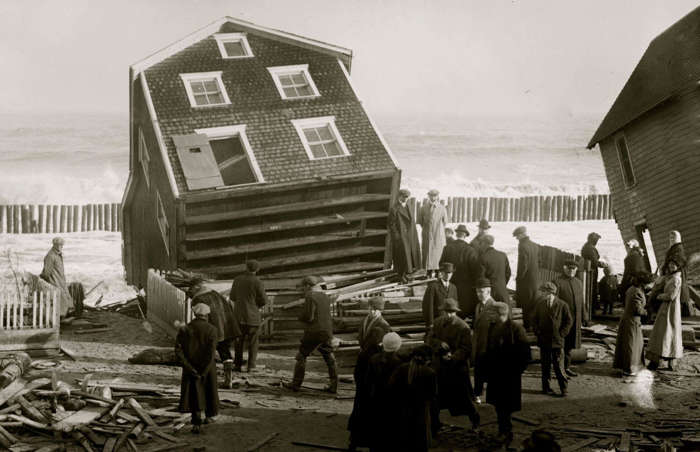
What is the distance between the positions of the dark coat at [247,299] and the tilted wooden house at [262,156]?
253 inches

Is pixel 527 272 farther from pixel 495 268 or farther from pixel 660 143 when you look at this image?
pixel 660 143

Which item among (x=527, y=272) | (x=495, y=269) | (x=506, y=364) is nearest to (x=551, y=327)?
(x=506, y=364)

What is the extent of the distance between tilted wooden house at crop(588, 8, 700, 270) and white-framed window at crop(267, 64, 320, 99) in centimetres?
1068

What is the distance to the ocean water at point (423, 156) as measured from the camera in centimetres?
7150

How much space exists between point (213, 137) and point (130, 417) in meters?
12.0

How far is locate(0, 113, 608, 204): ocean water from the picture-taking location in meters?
71.5

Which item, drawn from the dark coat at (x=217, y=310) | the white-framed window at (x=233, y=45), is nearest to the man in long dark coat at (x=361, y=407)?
the dark coat at (x=217, y=310)

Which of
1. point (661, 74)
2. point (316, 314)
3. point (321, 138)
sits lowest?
point (316, 314)

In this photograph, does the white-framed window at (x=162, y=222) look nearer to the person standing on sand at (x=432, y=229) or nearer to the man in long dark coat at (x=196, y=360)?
the person standing on sand at (x=432, y=229)

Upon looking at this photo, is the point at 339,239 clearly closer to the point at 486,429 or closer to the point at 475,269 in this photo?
the point at 475,269

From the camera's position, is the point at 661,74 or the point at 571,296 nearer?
the point at 571,296

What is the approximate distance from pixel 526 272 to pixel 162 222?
11113 millimetres

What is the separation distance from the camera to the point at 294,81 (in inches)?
1014

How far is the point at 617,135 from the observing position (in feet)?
101
